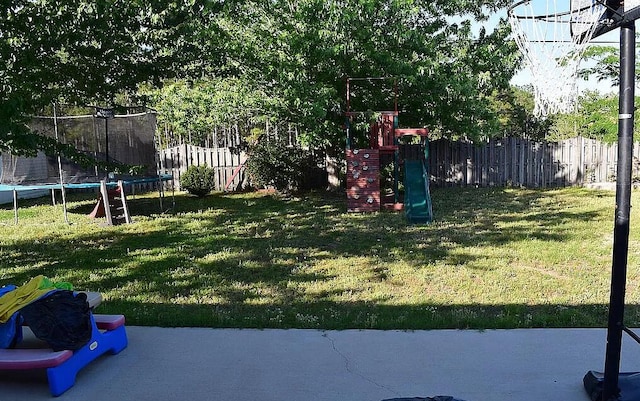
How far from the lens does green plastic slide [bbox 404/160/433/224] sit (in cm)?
1011

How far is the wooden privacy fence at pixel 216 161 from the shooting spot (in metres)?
16.5

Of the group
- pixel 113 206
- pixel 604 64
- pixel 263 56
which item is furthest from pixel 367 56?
pixel 604 64

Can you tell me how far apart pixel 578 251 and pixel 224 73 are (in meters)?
7.12

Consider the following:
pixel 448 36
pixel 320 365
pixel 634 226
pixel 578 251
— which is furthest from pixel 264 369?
pixel 448 36

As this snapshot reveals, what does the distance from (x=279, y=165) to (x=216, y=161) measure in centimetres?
289

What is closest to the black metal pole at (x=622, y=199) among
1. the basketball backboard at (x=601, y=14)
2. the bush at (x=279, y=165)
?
the basketball backboard at (x=601, y=14)

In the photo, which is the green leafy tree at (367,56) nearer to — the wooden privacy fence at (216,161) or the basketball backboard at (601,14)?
the wooden privacy fence at (216,161)

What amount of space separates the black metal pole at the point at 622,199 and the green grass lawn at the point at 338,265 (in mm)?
1538

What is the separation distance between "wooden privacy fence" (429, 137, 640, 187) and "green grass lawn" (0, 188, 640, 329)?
14.8ft

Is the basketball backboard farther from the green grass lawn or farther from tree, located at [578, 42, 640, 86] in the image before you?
tree, located at [578, 42, 640, 86]

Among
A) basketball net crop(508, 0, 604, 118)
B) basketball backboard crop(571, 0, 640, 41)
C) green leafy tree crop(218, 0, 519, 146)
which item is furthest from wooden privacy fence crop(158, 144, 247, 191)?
basketball backboard crop(571, 0, 640, 41)

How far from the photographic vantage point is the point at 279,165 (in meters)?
14.7

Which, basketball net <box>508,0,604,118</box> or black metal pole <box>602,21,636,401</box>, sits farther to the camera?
basketball net <box>508,0,604,118</box>

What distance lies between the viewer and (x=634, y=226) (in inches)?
350
